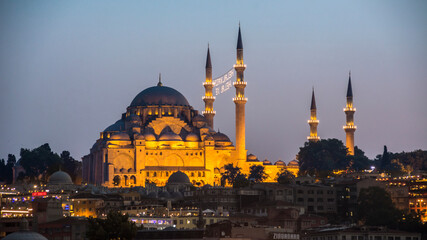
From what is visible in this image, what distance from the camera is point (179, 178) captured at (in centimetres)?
12675

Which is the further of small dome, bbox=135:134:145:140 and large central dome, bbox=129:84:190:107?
large central dome, bbox=129:84:190:107

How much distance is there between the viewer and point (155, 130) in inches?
5581

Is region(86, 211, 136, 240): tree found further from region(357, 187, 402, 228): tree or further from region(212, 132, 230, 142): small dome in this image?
region(212, 132, 230, 142): small dome

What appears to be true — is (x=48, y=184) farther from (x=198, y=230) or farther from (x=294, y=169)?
(x=198, y=230)

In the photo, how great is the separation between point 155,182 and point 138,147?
14.7 ft

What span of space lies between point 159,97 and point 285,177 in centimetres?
2393

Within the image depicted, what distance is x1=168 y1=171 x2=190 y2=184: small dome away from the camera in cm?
12625

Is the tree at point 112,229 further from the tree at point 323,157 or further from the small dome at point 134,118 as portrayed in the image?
the small dome at point 134,118

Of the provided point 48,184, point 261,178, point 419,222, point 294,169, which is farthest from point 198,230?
point 294,169

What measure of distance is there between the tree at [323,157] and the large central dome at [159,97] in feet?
55.0

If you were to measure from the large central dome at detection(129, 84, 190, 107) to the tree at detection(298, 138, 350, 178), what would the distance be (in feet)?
55.0

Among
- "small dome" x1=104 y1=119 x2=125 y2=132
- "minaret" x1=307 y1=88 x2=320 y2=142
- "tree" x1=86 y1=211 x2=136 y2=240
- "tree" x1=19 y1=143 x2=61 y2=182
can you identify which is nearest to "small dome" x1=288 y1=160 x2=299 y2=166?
"minaret" x1=307 y1=88 x2=320 y2=142

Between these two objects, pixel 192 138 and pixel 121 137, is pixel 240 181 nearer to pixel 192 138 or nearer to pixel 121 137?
pixel 121 137

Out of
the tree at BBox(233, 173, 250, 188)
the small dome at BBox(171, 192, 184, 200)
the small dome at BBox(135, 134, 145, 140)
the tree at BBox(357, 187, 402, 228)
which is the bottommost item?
the tree at BBox(357, 187, 402, 228)
